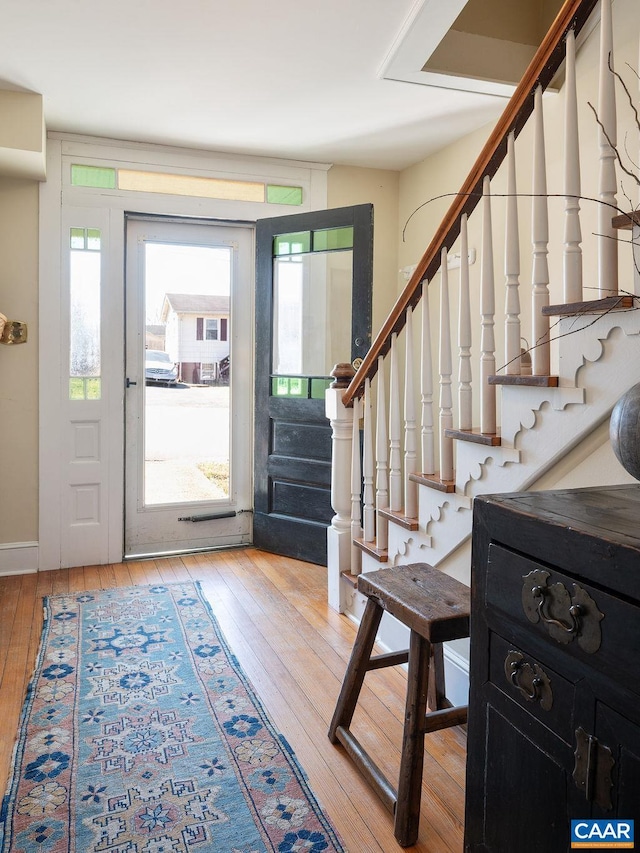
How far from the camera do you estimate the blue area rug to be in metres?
1.60

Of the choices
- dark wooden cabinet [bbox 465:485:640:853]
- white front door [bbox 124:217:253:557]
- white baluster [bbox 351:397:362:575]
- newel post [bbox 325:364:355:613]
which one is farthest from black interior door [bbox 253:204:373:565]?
dark wooden cabinet [bbox 465:485:640:853]

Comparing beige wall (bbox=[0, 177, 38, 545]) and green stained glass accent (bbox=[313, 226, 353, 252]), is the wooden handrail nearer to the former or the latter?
green stained glass accent (bbox=[313, 226, 353, 252])

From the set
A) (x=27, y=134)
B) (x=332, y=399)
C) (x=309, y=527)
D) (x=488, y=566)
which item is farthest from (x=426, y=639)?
(x=27, y=134)

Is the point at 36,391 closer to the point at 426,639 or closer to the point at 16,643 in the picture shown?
the point at 16,643

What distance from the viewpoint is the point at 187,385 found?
162 inches

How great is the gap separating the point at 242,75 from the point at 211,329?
1.63 metres

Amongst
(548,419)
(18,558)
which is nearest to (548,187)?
(548,419)

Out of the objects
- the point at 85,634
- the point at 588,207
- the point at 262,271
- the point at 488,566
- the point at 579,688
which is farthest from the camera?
the point at 262,271

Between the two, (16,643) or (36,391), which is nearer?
(16,643)

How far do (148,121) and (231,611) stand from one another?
270 cm

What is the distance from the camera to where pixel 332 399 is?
3.10 meters

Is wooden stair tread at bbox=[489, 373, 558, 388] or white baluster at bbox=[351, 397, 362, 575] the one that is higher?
wooden stair tread at bbox=[489, 373, 558, 388]

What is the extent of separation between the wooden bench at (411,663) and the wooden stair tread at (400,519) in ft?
1.10

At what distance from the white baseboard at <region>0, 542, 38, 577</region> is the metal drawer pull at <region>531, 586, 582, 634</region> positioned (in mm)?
3435
